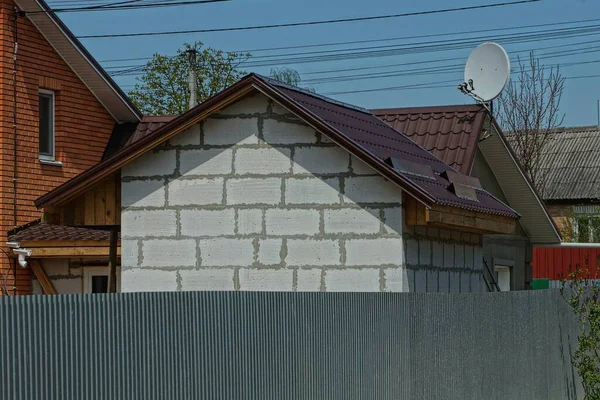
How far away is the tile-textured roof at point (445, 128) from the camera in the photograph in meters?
15.5

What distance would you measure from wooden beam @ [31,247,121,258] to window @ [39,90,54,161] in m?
3.04

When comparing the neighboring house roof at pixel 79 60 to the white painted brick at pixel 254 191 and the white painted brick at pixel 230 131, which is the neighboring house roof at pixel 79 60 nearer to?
the white painted brick at pixel 230 131

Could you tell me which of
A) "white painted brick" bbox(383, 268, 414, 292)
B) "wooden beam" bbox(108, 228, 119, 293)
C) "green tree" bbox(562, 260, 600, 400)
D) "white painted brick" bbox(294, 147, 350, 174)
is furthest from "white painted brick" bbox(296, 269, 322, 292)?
"green tree" bbox(562, 260, 600, 400)

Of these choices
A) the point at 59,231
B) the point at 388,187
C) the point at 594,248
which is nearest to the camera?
the point at 388,187

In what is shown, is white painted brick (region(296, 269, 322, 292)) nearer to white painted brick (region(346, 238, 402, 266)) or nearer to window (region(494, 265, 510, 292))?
white painted brick (region(346, 238, 402, 266))

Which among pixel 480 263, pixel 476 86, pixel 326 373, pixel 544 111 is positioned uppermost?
pixel 544 111

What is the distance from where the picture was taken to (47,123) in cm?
2202

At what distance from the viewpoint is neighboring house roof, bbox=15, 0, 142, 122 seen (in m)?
21.0

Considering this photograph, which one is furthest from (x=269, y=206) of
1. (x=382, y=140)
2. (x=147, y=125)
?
(x=147, y=125)

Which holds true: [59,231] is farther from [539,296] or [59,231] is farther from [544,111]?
[544,111]

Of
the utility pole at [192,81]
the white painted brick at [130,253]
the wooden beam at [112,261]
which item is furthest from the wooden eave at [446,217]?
the utility pole at [192,81]

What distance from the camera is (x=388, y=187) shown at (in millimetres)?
12547

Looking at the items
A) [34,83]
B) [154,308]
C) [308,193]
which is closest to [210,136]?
[308,193]

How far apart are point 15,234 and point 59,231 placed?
1.11 metres
